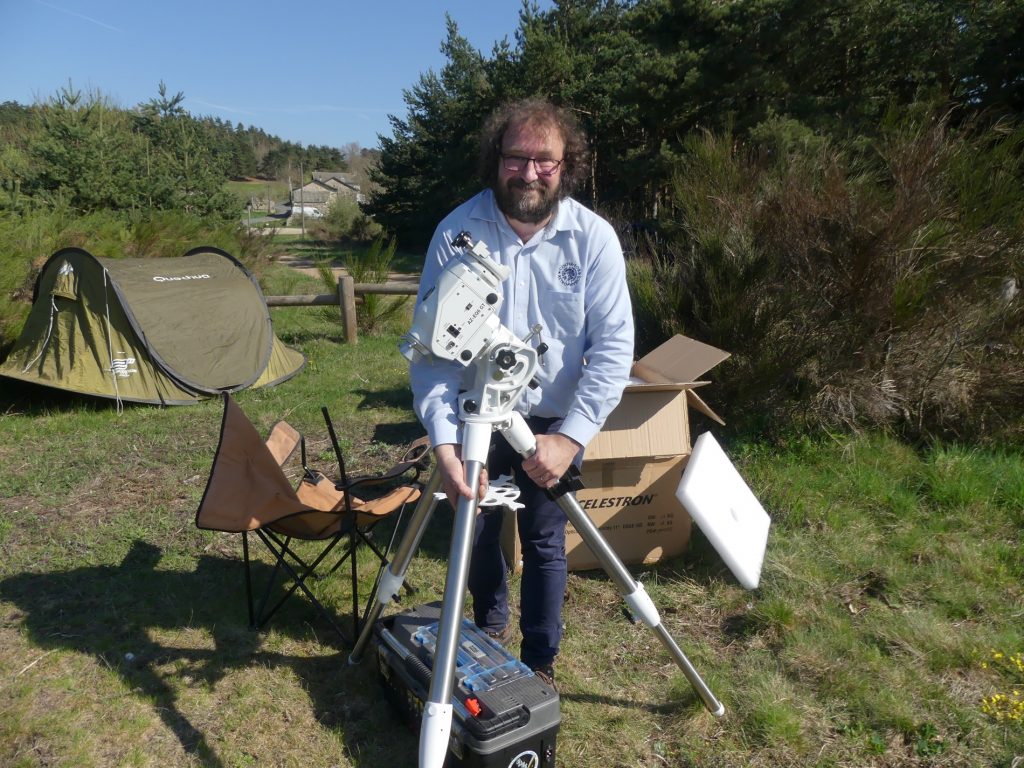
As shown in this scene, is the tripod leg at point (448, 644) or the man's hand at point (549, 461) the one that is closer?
the tripod leg at point (448, 644)

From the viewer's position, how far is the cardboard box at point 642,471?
10.9 ft

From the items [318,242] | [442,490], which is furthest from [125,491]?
[318,242]

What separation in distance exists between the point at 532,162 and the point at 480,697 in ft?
5.21

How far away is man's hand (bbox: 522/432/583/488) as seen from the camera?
6.59ft

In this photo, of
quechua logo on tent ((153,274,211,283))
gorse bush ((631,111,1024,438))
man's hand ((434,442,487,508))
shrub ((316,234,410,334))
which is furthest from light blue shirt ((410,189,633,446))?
shrub ((316,234,410,334))

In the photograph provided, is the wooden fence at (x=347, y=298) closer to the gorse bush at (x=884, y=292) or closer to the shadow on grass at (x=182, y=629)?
the gorse bush at (x=884, y=292)

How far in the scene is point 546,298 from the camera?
2205 mm

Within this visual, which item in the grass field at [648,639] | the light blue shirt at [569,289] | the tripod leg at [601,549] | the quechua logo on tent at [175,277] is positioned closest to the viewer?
the tripod leg at [601,549]

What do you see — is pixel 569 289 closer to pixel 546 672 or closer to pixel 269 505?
pixel 546 672

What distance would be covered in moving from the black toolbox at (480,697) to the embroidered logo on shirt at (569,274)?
1211mm

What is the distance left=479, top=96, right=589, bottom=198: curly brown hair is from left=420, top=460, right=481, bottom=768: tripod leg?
3.36 feet

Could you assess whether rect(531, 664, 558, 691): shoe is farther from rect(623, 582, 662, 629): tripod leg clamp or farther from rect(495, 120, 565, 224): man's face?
rect(495, 120, 565, 224): man's face

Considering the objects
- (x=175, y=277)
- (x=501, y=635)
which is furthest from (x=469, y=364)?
(x=175, y=277)

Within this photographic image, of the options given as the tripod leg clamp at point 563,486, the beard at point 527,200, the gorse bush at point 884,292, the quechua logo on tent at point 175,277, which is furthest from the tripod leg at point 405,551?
the quechua logo on tent at point 175,277
